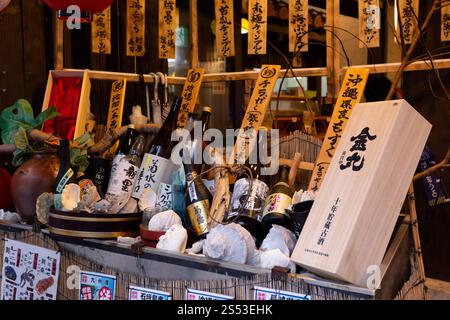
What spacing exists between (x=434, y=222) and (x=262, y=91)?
8.57ft

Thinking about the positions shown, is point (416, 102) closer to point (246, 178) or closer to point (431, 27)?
point (431, 27)

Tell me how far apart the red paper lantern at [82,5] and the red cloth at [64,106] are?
85cm

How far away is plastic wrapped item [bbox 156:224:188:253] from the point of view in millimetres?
1984

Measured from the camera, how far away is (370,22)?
320 cm

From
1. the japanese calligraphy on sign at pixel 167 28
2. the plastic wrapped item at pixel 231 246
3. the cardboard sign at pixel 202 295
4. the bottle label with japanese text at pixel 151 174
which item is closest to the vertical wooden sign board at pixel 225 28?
the japanese calligraphy on sign at pixel 167 28

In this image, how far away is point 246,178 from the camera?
237 centimetres

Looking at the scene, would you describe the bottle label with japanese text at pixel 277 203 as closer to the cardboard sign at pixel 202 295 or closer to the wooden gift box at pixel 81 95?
the cardboard sign at pixel 202 295

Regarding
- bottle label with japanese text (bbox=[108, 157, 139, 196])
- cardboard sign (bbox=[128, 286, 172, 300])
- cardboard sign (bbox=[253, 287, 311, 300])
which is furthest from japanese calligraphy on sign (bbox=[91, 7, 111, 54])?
cardboard sign (bbox=[253, 287, 311, 300])

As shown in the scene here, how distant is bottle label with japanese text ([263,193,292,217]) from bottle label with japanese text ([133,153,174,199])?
61 cm

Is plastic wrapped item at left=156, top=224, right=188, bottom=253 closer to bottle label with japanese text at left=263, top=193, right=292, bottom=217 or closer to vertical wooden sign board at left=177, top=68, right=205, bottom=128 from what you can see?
bottle label with japanese text at left=263, top=193, right=292, bottom=217

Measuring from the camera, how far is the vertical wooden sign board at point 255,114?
2.62 meters

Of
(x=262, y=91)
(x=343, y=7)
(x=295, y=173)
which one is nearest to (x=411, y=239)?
(x=295, y=173)

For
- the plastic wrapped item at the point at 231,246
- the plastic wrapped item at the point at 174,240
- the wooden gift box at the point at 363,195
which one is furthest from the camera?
the plastic wrapped item at the point at 174,240

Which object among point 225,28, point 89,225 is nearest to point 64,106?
point 225,28
